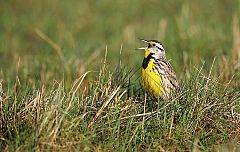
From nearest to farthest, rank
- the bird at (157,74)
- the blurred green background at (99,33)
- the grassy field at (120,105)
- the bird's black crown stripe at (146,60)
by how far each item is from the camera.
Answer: the grassy field at (120,105) < the bird at (157,74) < the bird's black crown stripe at (146,60) < the blurred green background at (99,33)

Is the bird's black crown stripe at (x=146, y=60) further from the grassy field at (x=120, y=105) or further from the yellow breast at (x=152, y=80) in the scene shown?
the grassy field at (x=120, y=105)

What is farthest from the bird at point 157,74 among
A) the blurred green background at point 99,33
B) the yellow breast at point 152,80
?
the blurred green background at point 99,33

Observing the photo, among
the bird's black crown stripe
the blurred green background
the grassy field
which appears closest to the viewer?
the grassy field

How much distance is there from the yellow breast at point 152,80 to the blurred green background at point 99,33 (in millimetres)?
991

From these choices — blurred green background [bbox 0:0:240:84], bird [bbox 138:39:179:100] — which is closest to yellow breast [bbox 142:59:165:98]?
bird [bbox 138:39:179:100]

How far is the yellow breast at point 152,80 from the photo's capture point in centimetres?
485

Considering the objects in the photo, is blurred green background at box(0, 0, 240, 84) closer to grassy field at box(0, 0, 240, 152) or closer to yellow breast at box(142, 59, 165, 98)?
grassy field at box(0, 0, 240, 152)

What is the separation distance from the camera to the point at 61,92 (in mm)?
4281

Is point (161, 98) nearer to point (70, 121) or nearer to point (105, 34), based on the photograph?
point (70, 121)

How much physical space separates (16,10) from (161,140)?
6485mm

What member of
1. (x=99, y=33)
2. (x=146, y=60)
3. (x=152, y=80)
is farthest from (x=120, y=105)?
(x=99, y=33)

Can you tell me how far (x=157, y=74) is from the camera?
4.96 metres

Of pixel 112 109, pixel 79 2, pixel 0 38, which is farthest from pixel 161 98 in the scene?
pixel 79 2

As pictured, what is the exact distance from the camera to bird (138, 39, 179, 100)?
4848 millimetres
